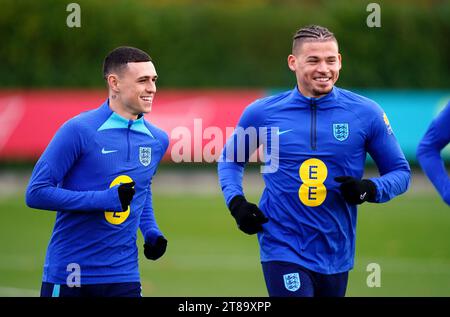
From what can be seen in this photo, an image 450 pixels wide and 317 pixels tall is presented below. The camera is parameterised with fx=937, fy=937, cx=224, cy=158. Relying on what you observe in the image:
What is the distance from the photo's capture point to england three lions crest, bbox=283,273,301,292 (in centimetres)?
620

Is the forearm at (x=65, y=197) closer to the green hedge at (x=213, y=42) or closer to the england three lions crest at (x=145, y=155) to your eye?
the england three lions crest at (x=145, y=155)

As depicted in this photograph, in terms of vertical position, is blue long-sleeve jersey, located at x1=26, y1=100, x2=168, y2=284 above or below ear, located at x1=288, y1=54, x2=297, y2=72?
below

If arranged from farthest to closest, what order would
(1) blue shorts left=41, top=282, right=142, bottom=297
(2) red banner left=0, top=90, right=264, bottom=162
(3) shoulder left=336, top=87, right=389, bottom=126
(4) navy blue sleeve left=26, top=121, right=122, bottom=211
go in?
A: 1. (2) red banner left=0, top=90, right=264, bottom=162
2. (3) shoulder left=336, top=87, right=389, bottom=126
3. (1) blue shorts left=41, top=282, right=142, bottom=297
4. (4) navy blue sleeve left=26, top=121, right=122, bottom=211

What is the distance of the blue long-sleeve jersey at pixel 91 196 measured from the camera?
6.17m

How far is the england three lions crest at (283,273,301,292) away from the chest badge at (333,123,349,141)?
3.26 ft

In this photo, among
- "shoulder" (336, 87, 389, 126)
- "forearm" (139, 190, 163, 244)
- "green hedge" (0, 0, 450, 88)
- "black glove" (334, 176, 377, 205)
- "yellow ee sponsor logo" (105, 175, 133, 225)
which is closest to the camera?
"black glove" (334, 176, 377, 205)

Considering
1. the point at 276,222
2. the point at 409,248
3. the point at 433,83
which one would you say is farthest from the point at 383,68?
the point at 276,222

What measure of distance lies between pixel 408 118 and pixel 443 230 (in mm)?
6606

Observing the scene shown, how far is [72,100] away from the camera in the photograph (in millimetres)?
24250

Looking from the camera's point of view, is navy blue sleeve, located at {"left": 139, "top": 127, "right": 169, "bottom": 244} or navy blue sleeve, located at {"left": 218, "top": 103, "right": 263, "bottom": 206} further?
navy blue sleeve, located at {"left": 139, "top": 127, "right": 169, "bottom": 244}

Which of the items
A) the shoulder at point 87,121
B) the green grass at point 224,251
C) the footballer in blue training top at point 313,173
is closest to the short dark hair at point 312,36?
the footballer in blue training top at point 313,173

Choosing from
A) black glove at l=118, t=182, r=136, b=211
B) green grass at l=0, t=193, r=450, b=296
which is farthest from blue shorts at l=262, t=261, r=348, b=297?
green grass at l=0, t=193, r=450, b=296

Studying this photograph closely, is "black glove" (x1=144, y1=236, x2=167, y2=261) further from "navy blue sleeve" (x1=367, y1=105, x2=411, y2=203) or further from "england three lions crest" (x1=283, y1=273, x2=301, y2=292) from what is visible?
"navy blue sleeve" (x1=367, y1=105, x2=411, y2=203)

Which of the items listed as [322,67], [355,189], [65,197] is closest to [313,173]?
[355,189]
